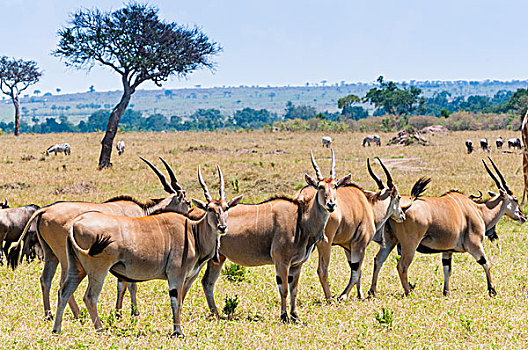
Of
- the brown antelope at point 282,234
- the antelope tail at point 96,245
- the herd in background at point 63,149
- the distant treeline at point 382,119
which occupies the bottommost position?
the distant treeline at point 382,119

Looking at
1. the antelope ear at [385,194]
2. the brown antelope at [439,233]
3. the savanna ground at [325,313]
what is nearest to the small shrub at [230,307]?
the savanna ground at [325,313]

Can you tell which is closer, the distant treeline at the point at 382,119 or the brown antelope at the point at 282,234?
the brown antelope at the point at 282,234

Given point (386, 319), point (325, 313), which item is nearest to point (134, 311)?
point (325, 313)

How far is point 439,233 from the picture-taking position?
8352 millimetres

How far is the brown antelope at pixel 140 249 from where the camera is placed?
6.01 metres

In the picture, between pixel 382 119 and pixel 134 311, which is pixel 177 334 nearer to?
pixel 134 311

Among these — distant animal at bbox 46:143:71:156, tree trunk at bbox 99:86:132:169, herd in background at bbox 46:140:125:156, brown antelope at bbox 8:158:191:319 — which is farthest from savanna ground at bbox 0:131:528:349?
distant animal at bbox 46:143:71:156

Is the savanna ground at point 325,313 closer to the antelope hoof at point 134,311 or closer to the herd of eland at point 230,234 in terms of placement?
the antelope hoof at point 134,311

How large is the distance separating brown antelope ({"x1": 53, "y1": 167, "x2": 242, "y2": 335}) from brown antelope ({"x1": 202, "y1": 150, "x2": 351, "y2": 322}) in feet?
2.18

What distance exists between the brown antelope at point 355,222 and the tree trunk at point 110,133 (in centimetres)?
1730

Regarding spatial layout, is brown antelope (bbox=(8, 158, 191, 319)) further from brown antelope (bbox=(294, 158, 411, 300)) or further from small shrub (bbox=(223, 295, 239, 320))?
brown antelope (bbox=(294, 158, 411, 300))

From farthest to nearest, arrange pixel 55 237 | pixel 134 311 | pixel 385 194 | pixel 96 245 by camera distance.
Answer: pixel 385 194 → pixel 134 311 → pixel 55 237 → pixel 96 245

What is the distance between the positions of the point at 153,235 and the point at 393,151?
2735 centimetres

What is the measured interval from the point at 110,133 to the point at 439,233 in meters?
18.9
